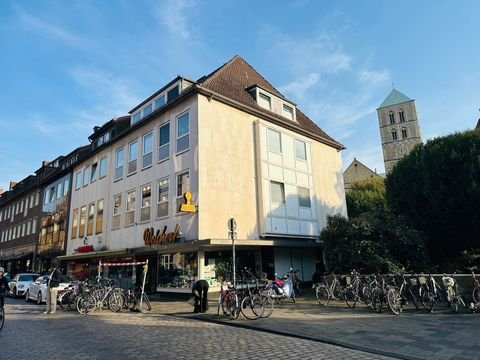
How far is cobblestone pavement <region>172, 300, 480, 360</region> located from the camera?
6828 millimetres

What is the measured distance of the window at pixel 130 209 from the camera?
21.7 m

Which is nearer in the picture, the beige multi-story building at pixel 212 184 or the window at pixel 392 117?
the beige multi-story building at pixel 212 184

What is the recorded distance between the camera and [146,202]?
20.8 meters

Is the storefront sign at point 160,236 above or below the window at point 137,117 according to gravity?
below

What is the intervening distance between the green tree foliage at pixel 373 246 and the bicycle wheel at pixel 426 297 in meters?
4.26

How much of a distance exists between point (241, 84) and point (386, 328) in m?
17.7

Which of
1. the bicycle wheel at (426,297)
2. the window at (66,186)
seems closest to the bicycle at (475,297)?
the bicycle wheel at (426,297)

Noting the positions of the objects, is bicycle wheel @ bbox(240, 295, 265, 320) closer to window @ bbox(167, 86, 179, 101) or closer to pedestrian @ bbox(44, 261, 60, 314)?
pedestrian @ bbox(44, 261, 60, 314)

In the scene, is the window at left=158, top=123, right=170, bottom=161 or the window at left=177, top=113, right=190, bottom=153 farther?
the window at left=158, top=123, right=170, bottom=161

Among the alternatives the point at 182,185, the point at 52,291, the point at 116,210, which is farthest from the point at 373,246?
the point at 116,210

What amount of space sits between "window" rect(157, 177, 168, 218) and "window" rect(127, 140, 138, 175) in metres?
3.51

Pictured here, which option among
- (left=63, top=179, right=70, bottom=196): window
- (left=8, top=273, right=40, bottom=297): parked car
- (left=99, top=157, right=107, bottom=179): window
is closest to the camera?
(left=8, top=273, right=40, bottom=297): parked car

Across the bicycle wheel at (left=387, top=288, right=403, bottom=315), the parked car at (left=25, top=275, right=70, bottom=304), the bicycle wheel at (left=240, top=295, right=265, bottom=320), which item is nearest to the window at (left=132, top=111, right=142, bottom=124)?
the parked car at (left=25, top=275, right=70, bottom=304)

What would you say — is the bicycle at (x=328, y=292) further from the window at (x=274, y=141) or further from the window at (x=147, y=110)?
the window at (x=147, y=110)
